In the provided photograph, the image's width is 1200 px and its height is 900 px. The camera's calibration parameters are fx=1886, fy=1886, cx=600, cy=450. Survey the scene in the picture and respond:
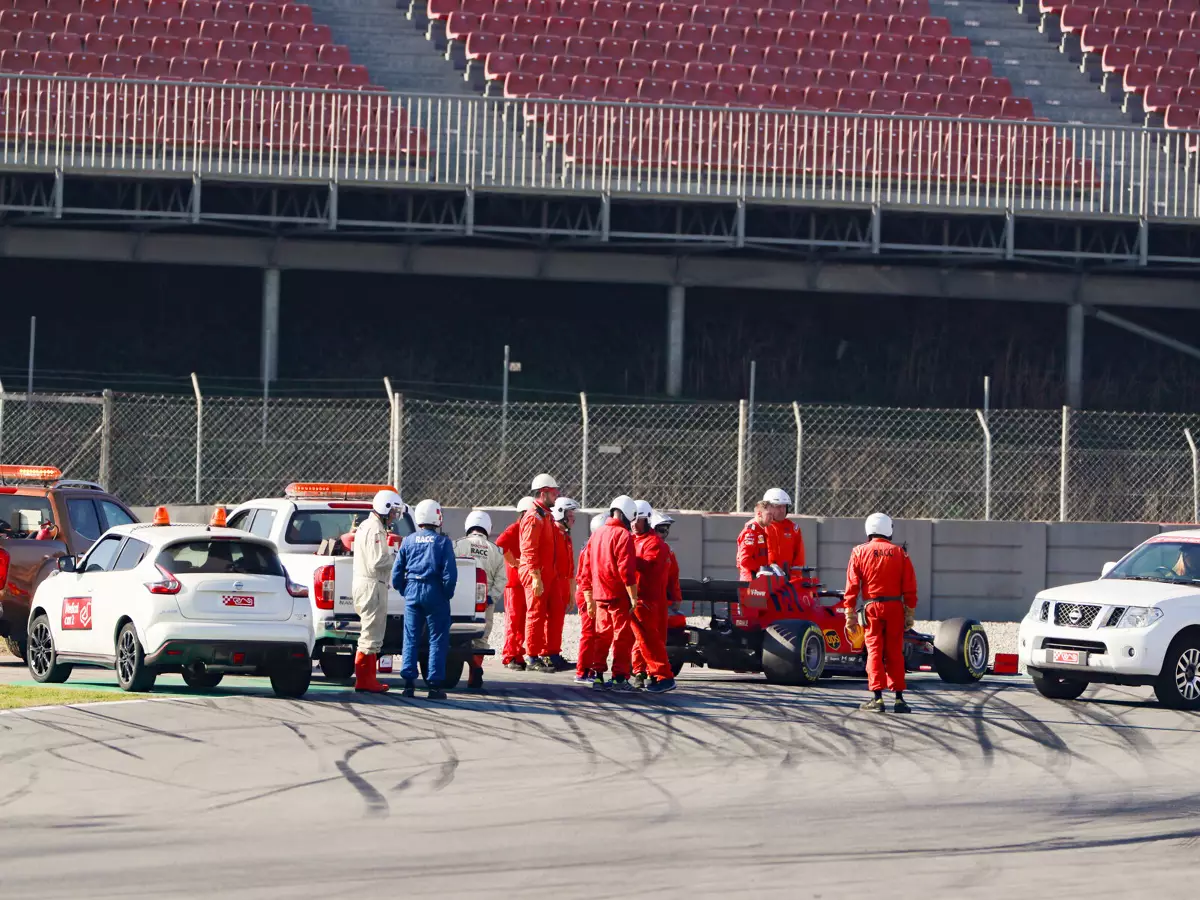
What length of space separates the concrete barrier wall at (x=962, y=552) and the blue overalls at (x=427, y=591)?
7.01m

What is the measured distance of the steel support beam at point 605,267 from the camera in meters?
29.9

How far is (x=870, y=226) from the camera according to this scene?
30.2 m

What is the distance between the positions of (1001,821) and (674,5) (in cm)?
2871

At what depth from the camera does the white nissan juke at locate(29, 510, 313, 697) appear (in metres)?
14.1

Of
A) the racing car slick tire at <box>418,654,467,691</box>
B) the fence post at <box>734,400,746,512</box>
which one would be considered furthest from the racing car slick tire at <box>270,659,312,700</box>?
the fence post at <box>734,400,746,512</box>

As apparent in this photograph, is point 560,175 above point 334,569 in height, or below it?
above

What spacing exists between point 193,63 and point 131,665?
19579mm

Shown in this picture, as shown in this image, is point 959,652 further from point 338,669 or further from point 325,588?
point 325,588

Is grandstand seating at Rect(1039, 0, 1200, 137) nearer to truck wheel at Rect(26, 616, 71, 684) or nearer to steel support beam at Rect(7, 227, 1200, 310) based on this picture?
steel support beam at Rect(7, 227, 1200, 310)

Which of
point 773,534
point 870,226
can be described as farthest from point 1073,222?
point 773,534

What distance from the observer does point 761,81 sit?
34250mm

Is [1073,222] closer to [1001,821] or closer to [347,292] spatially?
[347,292]

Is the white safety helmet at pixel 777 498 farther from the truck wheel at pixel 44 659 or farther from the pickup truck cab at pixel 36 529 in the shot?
the truck wheel at pixel 44 659

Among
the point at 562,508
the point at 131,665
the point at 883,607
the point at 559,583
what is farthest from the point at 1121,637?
the point at 131,665
